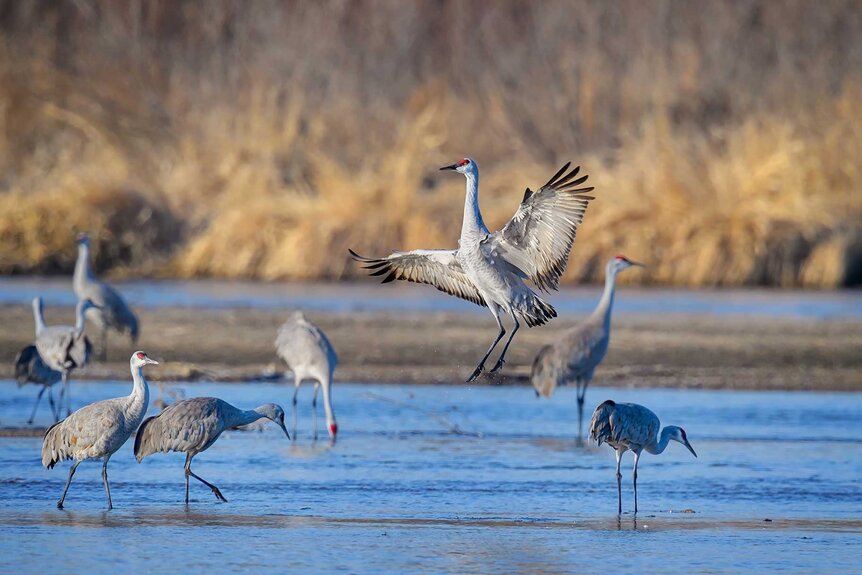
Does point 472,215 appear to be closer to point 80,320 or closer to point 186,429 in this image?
point 186,429

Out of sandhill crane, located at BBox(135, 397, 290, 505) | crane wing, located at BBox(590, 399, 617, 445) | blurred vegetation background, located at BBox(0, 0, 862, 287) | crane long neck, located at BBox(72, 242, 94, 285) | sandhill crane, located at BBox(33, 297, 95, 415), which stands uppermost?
blurred vegetation background, located at BBox(0, 0, 862, 287)

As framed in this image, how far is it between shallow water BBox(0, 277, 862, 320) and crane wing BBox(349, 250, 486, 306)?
8.23 metres

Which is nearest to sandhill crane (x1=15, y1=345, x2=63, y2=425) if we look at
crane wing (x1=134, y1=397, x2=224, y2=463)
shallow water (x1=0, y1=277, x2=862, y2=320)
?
crane wing (x1=134, y1=397, x2=224, y2=463)

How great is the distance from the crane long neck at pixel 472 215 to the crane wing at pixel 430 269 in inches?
8.6

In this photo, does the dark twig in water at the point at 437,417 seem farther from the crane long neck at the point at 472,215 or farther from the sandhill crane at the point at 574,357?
the crane long neck at the point at 472,215

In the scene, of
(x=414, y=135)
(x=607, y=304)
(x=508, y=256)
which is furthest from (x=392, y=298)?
(x=508, y=256)

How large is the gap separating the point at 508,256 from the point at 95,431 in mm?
2783

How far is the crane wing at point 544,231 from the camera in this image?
30.2ft

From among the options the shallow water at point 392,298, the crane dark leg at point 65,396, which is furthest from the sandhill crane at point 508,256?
the shallow water at point 392,298

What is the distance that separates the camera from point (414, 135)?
23641mm

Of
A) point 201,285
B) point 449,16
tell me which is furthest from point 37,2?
point 201,285

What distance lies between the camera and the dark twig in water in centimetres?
1153

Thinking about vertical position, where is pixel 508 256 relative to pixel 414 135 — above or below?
below

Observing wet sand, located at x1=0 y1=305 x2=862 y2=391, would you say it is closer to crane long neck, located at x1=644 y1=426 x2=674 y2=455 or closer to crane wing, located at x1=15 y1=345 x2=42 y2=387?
crane wing, located at x1=15 y1=345 x2=42 y2=387
